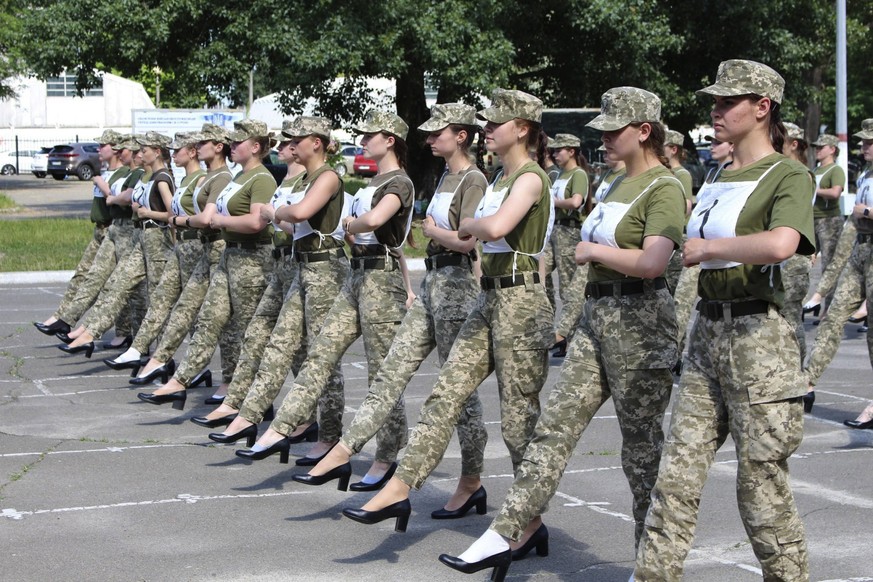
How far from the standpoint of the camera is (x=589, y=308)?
17.7 feet

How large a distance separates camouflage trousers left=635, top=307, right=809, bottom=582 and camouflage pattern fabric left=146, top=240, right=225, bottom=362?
5.92m

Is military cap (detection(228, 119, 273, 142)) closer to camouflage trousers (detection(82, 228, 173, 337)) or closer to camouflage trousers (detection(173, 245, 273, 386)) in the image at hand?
camouflage trousers (detection(173, 245, 273, 386))

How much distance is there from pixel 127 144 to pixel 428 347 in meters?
7.99

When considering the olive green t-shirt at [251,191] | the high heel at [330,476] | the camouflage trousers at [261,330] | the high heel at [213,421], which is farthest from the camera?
the olive green t-shirt at [251,191]

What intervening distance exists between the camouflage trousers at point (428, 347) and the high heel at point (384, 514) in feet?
2.25

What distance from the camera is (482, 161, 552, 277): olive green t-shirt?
19.7ft

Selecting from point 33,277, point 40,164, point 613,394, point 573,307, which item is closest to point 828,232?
point 573,307

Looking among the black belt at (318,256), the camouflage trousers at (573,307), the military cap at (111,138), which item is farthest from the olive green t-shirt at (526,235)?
the military cap at (111,138)

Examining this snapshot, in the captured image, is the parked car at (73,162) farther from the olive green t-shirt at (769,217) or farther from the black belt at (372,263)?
the olive green t-shirt at (769,217)

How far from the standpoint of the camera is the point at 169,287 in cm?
1085

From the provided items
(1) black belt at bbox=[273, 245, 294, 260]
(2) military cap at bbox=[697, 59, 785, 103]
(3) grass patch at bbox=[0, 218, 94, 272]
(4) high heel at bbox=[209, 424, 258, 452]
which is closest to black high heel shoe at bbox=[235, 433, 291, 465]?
(4) high heel at bbox=[209, 424, 258, 452]

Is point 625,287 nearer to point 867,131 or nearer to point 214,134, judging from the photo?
point 214,134

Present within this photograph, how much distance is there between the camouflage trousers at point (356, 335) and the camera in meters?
7.20

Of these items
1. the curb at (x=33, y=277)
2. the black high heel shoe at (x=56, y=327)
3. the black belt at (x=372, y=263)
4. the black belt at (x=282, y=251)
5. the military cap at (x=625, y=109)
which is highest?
the military cap at (x=625, y=109)
